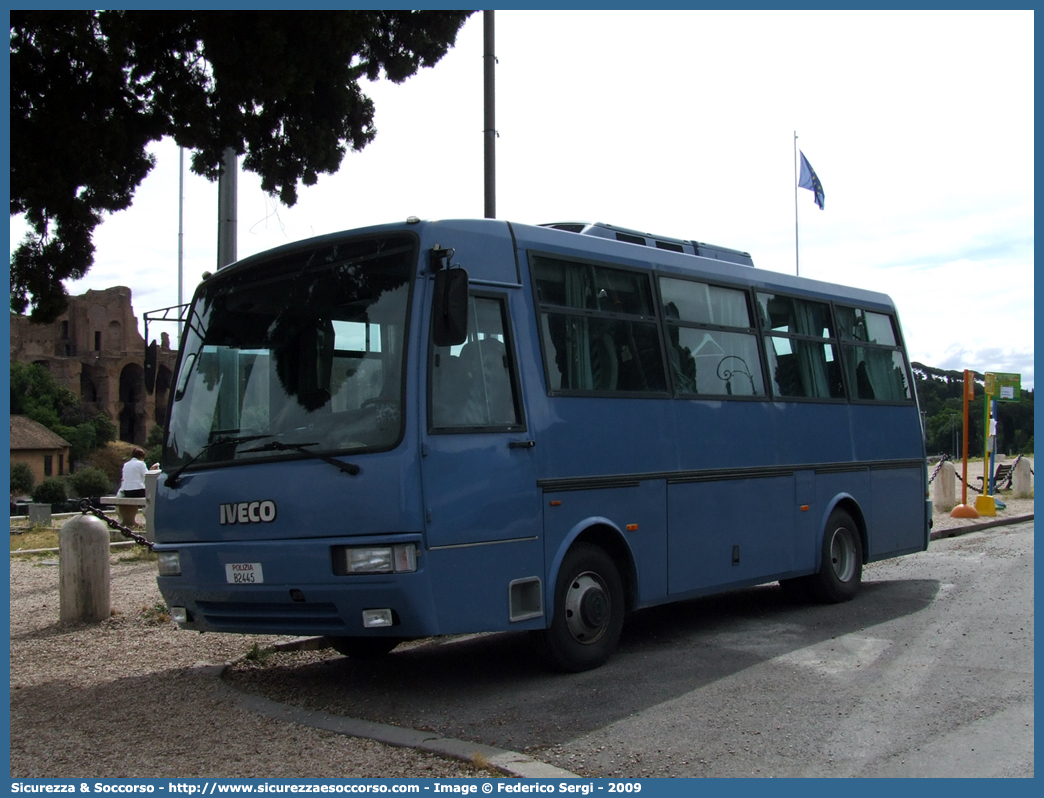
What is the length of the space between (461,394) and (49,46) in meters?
5.39

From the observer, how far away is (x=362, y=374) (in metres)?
Answer: 7.16

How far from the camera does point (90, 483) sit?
2721 inches

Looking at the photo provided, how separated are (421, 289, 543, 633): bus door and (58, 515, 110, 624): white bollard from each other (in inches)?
186

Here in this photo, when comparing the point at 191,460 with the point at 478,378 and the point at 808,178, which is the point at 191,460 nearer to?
the point at 478,378

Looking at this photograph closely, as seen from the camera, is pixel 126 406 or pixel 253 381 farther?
pixel 126 406

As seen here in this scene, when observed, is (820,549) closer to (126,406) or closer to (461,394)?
(461,394)

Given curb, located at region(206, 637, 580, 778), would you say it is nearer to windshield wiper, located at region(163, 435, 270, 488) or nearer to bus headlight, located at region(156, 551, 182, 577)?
bus headlight, located at region(156, 551, 182, 577)

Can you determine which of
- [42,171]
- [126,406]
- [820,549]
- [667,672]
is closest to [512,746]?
[667,672]

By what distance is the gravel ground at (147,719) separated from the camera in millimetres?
5785

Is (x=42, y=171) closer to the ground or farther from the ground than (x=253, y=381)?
farther from the ground

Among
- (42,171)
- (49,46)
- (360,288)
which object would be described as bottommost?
(360,288)

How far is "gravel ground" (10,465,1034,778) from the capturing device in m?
5.80

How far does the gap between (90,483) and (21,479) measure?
1286cm

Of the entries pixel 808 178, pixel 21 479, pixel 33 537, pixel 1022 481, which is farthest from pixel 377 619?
pixel 21 479
